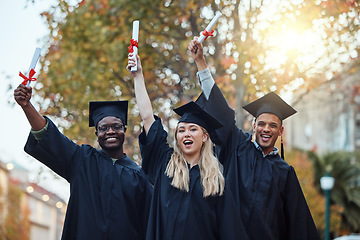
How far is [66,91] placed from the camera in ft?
48.6

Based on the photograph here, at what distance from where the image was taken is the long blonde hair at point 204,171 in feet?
17.5

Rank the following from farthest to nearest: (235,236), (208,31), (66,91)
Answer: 1. (66,91)
2. (208,31)
3. (235,236)

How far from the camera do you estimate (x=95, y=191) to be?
576 cm

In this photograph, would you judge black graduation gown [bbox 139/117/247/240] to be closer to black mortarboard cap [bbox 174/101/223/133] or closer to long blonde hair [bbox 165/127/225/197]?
long blonde hair [bbox 165/127/225/197]

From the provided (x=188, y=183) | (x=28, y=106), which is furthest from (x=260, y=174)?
(x=28, y=106)

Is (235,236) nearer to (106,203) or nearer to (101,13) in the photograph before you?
(106,203)

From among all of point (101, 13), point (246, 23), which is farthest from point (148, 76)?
point (246, 23)

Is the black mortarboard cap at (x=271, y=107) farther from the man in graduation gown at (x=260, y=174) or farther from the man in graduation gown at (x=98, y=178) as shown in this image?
the man in graduation gown at (x=98, y=178)

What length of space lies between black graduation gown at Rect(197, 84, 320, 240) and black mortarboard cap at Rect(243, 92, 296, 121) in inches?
12.2

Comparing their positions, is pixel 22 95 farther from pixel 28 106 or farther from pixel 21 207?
pixel 21 207

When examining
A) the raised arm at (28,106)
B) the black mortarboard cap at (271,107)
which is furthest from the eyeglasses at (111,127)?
the black mortarboard cap at (271,107)

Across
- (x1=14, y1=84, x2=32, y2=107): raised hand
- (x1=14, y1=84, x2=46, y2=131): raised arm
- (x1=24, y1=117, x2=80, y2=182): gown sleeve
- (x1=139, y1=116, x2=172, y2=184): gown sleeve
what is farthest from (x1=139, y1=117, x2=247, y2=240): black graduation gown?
(x1=14, y1=84, x2=32, y2=107): raised hand

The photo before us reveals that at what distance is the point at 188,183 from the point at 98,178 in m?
0.98

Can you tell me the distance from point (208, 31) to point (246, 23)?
17.8 ft
